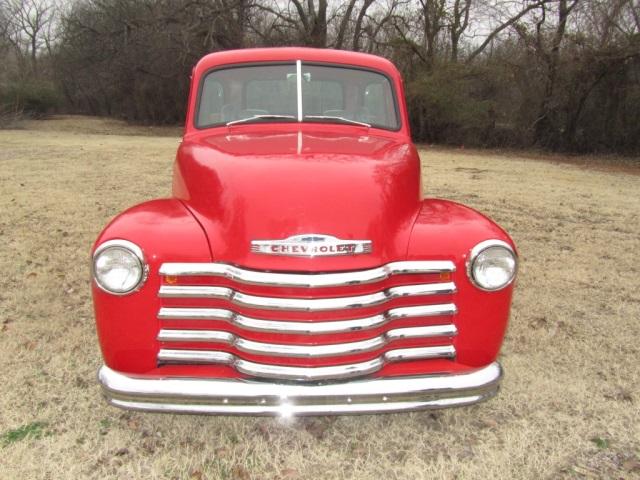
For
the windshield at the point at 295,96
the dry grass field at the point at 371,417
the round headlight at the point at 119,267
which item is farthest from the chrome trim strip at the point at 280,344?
the windshield at the point at 295,96

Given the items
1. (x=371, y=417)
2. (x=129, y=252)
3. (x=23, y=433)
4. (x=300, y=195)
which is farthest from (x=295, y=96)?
(x=23, y=433)

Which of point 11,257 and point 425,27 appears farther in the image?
point 425,27

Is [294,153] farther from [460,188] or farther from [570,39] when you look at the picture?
[570,39]

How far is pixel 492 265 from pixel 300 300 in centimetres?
89

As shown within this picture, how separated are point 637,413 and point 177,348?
2504 millimetres

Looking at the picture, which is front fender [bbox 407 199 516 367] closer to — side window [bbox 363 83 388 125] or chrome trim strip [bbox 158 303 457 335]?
chrome trim strip [bbox 158 303 457 335]

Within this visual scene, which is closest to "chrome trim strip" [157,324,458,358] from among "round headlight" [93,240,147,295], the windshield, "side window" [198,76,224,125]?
"round headlight" [93,240,147,295]

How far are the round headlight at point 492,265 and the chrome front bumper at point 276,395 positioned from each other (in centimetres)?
47

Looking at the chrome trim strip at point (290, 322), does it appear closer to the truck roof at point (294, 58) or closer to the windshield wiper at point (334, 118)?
the windshield wiper at point (334, 118)

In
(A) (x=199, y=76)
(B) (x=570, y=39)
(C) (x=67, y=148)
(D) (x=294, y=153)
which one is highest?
(B) (x=570, y=39)

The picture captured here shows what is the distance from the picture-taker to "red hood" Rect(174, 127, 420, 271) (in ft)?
7.39

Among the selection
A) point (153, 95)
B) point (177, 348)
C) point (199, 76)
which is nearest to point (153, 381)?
point (177, 348)

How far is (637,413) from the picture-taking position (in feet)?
9.41

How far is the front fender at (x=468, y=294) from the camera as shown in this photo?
232cm
